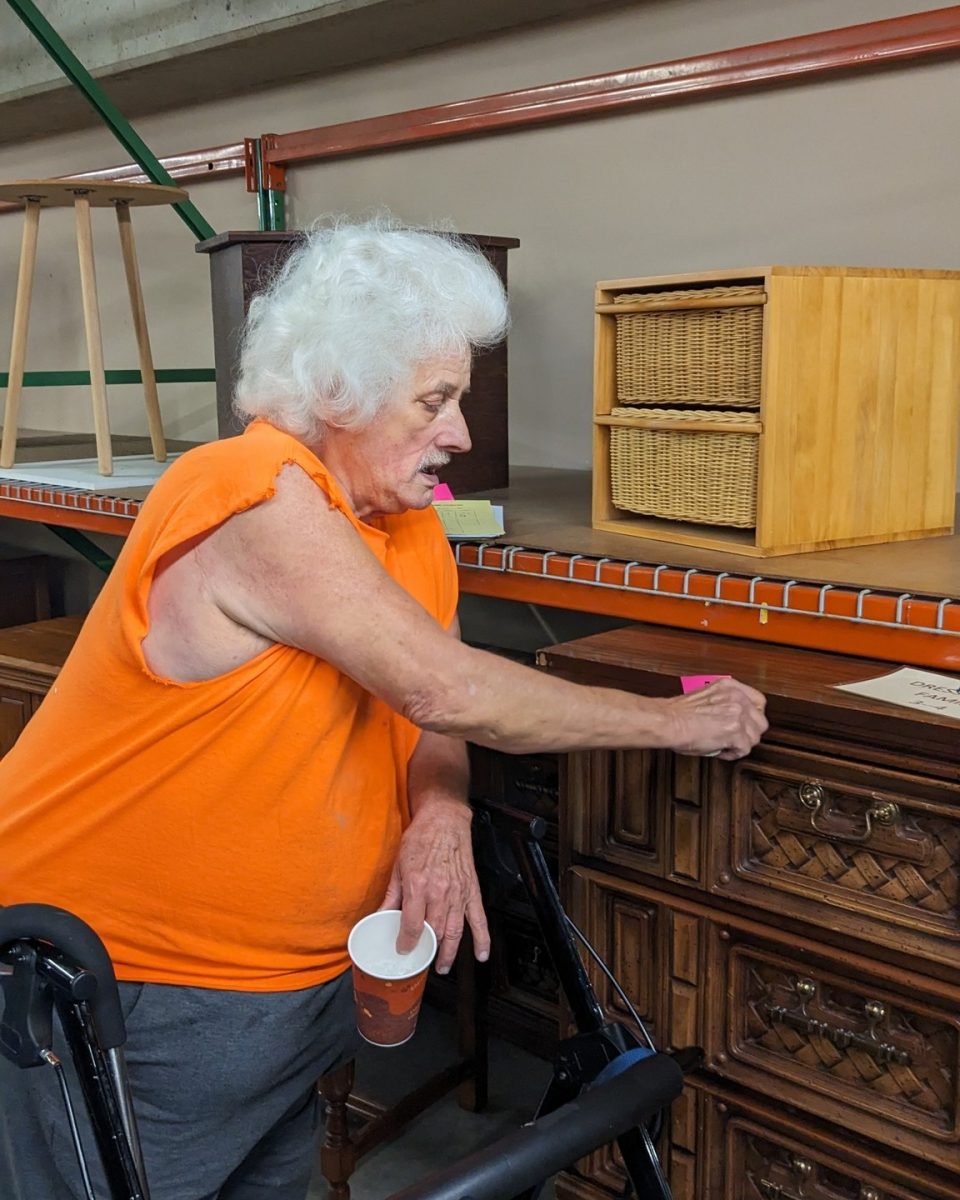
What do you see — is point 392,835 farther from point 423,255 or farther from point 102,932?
point 423,255

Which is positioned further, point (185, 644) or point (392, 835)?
point (392, 835)

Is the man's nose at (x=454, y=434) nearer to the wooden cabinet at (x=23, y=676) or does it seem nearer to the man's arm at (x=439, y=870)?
the man's arm at (x=439, y=870)

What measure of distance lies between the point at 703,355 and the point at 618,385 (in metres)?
0.20

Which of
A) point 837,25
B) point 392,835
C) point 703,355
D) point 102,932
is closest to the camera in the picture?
point 102,932

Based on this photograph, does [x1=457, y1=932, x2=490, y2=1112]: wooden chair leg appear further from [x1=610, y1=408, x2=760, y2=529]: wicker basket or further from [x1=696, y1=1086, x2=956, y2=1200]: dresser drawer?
[x1=610, y1=408, x2=760, y2=529]: wicker basket

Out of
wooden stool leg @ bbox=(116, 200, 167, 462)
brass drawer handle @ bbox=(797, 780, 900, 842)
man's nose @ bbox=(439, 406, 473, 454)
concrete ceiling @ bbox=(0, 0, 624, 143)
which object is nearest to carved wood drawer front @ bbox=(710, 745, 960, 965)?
brass drawer handle @ bbox=(797, 780, 900, 842)

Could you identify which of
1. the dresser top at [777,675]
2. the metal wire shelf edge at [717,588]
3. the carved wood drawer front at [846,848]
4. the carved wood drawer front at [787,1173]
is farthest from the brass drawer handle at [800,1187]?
the metal wire shelf edge at [717,588]

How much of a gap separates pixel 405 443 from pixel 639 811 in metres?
0.55

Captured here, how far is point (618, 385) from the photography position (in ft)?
6.03

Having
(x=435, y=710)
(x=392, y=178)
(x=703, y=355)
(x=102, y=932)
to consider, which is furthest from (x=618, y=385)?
(x=392, y=178)

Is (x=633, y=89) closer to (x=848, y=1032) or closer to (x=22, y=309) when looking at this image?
(x=22, y=309)

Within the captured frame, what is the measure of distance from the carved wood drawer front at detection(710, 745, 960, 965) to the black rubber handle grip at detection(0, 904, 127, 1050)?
0.72m

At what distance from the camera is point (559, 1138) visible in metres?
1.09

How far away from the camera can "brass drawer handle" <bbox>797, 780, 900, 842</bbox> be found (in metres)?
1.29
